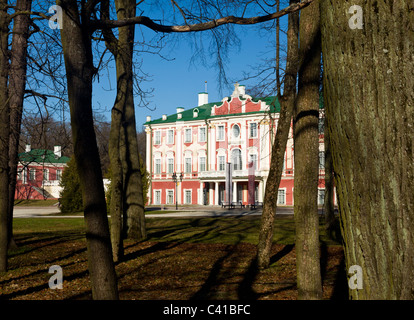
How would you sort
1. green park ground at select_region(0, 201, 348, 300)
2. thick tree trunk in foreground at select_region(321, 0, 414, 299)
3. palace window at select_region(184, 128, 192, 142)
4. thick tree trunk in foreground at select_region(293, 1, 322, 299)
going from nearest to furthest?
thick tree trunk in foreground at select_region(321, 0, 414, 299)
thick tree trunk in foreground at select_region(293, 1, 322, 299)
green park ground at select_region(0, 201, 348, 300)
palace window at select_region(184, 128, 192, 142)

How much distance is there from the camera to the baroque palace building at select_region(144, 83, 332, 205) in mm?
45844

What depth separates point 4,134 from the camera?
894cm

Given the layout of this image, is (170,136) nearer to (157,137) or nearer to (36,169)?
(157,137)

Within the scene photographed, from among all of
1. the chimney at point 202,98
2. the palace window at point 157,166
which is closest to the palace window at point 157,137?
the palace window at point 157,166

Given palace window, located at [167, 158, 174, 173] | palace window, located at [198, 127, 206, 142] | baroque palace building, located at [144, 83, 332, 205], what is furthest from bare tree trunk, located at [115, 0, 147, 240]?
palace window, located at [167, 158, 174, 173]

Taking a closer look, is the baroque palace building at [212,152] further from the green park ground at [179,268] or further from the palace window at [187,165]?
the green park ground at [179,268]

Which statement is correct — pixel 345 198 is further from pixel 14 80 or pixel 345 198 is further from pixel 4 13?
pixel 14 80

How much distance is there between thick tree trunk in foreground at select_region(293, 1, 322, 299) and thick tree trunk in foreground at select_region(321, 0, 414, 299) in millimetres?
4534

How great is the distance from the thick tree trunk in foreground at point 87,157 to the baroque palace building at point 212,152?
3947 centimetres

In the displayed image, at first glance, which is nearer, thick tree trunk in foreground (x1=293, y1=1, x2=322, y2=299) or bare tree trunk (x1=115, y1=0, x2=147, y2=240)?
thick tree trunk in foreground (x1=293, y1=1, x2=322, y2=299)

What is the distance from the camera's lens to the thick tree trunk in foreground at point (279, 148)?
9430 millimetres

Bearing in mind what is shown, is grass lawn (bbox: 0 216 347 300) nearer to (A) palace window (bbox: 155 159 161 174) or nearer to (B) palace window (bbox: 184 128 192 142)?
(B) palace window (bbox: 184 128 192 142)

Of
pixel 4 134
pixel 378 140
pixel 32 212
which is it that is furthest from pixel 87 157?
pixel 32 212

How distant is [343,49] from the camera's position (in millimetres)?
2094
